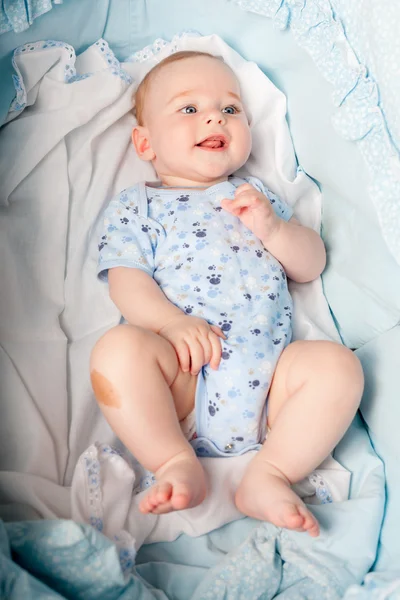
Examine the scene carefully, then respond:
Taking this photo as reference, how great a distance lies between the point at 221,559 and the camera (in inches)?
44.8

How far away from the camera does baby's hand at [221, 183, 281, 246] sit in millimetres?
1324

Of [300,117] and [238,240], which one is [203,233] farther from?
[300,117]

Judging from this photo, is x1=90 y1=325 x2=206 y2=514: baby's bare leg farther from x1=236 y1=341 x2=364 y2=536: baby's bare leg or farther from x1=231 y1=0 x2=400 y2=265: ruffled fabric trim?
x1=231 y1=0 x2=400 y2=265: ruffled fabric trim

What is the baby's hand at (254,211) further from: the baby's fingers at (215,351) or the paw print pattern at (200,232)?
the baby's fingers at (215,351)

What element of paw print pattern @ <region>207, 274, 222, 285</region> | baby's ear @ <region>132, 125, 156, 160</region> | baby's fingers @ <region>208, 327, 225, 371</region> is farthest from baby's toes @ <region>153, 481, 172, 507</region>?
baby's ear @ <region>132, 125, 156, 160</region>

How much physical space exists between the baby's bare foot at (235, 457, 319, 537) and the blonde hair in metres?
0.81

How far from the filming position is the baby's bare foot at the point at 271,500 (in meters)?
1.04

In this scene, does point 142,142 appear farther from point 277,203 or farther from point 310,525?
point 310,525

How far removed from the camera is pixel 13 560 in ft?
3.14

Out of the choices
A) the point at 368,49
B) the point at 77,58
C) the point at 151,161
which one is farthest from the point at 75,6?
the point at 368,49

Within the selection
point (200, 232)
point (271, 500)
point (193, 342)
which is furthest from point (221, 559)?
point (200, 232)

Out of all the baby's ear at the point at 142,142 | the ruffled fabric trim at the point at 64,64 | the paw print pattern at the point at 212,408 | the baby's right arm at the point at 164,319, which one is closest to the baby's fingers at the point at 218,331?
the baby's right arm at the point at 164,319

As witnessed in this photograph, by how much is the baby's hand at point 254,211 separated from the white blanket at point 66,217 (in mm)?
186

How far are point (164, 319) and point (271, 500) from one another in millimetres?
360
